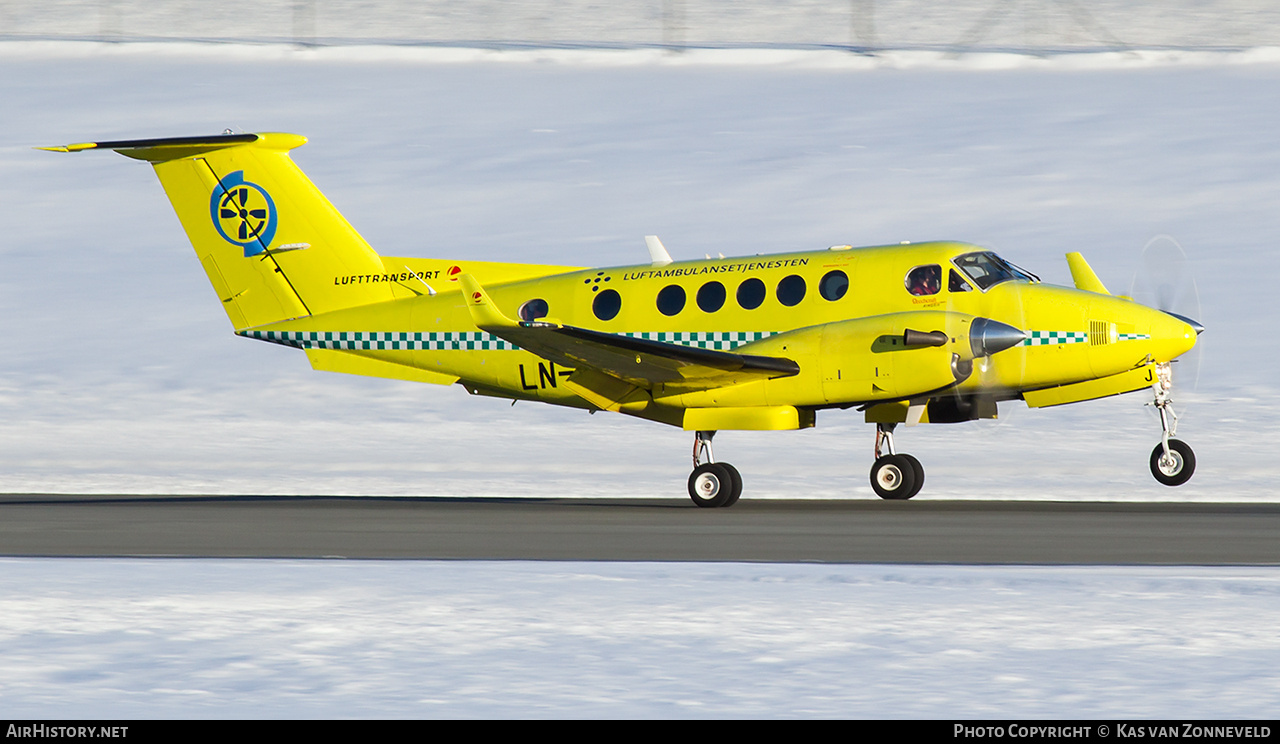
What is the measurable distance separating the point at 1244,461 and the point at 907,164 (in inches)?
692

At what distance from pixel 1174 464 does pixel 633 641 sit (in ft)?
36.3

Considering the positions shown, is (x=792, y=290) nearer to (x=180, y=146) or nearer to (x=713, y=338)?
(x=713, y=338)

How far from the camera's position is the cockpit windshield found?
17.5m

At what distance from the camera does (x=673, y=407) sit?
18344mm

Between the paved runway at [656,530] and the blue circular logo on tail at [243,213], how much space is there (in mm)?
3956

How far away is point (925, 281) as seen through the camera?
57.6ft

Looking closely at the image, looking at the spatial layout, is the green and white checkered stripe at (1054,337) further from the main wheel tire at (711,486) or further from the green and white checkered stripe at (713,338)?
the main wheel tire at (711,486)

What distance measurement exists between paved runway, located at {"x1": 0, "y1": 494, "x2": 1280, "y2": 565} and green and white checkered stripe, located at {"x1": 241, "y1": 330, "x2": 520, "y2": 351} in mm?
2328

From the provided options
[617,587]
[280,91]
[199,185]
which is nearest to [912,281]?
[617,587]

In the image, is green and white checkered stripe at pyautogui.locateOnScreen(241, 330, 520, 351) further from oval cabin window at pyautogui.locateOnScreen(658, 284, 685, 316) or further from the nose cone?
the nose cone

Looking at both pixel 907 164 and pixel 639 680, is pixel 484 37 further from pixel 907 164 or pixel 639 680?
pixel 639 680

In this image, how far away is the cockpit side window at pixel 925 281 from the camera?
1752cm

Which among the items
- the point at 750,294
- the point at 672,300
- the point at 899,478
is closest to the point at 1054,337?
the point at 899,478

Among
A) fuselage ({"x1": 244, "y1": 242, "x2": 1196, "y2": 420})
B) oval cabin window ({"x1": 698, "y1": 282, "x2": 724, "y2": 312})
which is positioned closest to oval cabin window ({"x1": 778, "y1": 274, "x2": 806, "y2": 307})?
fuselage ({"x1": 244, "y1": 242, "x2": 1196, "y2": 420})
